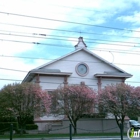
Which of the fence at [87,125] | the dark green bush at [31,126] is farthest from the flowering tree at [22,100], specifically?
the fence at [87,125]

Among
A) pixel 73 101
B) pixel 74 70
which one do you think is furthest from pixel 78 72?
pixel 73 101

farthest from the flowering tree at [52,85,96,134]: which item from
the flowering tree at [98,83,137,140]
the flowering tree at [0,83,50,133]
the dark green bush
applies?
the dark green bush

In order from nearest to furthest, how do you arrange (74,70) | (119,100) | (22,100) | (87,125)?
(22,100) < (119,100) < (87,125) < (74,70)

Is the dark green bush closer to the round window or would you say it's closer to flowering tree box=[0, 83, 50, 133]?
flowering tree box=[0, 83, 50, 133]

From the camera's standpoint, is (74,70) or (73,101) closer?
(73,101)

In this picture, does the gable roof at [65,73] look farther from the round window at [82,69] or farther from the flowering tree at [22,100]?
the flowering tree at [22,100]

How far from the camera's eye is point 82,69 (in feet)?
152

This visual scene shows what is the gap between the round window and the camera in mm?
45875

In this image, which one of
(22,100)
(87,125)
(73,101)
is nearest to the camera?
(22,100)

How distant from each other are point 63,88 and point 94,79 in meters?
9.00

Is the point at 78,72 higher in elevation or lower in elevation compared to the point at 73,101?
higher

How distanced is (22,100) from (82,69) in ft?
46.3

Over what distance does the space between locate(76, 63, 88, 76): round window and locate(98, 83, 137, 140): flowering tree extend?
7.23m

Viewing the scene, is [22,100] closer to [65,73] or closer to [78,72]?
[65,73]
